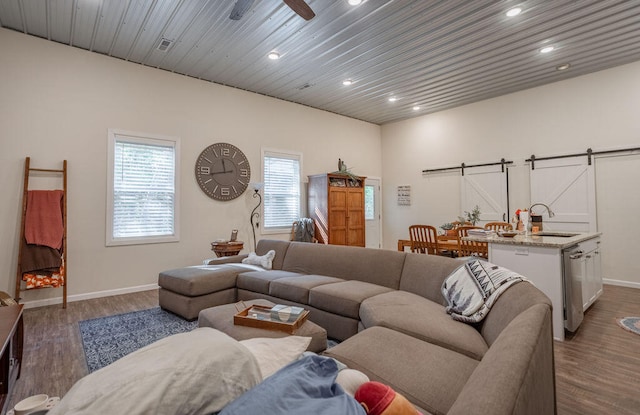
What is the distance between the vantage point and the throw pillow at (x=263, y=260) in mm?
4129

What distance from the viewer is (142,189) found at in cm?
472

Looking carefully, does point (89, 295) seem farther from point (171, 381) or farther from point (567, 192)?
point (567, 192)

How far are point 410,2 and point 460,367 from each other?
3.44m

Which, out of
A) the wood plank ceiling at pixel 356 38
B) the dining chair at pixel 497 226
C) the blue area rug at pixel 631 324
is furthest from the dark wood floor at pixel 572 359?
the wood plank ceiling at pixel 356 38

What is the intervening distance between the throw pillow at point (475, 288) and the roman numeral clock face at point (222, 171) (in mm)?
4107

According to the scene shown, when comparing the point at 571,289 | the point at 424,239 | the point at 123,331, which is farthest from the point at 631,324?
the point at 123,331

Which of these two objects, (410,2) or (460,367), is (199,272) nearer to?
(460,367)

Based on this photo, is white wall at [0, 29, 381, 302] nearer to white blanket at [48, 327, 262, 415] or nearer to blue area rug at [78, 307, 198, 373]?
blue area rug at [78, 307, 198, 373]

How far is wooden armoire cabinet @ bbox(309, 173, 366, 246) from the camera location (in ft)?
20.3

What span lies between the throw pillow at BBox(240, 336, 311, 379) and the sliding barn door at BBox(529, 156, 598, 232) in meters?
6.10

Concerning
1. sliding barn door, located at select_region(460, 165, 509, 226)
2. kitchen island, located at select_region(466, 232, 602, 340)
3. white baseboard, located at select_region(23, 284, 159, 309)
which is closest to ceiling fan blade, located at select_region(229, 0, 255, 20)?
kitchen island, located at select_region(466, 232, 602, 340)

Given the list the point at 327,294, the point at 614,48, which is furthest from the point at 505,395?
the point at 614,48

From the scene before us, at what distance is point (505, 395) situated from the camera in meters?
0.76

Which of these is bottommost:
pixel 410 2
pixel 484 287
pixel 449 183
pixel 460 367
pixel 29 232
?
pixel 460 367
